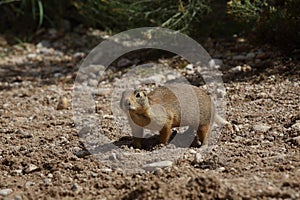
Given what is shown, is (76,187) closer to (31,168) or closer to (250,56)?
(31,168)

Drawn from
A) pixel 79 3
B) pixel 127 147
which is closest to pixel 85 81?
pixel 79 3

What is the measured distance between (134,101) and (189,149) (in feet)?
1.69

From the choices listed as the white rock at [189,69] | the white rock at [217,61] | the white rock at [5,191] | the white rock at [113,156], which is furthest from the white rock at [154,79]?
the white rock at [5,191]

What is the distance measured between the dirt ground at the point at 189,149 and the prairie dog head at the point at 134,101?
1.32 feet

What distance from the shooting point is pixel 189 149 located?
12.9ft

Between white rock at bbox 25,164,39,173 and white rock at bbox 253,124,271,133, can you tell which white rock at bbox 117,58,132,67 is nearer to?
white rock at bbox 253,124,271,133

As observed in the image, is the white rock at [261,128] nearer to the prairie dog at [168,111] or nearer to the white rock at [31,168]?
the prairie dog at [168,111]

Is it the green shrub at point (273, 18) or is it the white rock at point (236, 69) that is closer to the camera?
the green shrub at point (273, 18)

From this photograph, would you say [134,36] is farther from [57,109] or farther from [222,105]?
[222,105]

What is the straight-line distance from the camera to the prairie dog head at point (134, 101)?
3744mm

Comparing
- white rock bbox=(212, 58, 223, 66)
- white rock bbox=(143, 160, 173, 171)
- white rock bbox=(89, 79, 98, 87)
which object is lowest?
white rock bbox=(143, 160, 173, 171)

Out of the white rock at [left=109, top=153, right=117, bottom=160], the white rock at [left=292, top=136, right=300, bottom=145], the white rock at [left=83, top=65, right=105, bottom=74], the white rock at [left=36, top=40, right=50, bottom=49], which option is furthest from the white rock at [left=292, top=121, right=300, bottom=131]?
the white rock at [left=36, top=40, right=50, bottom=49]

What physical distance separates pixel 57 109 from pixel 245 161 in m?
2.25

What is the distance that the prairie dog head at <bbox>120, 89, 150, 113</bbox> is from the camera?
374cm
